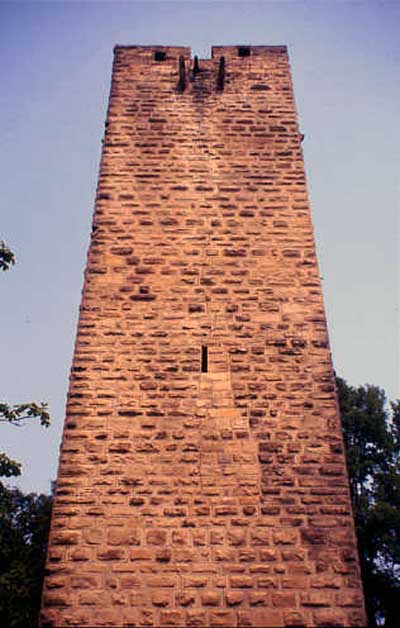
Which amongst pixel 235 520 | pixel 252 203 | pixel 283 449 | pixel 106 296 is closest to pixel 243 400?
pixel 283 449

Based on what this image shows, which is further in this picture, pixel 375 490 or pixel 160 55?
pixel 375 490

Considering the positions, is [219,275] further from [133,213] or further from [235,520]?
[235,520]

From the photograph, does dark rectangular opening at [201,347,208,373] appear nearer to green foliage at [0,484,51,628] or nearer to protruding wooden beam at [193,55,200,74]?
protruding wooden beam at [193,55,200,74]

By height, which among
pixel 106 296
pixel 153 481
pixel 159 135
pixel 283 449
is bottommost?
pixel 153 481

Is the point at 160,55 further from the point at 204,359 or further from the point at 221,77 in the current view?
the point at 204,359

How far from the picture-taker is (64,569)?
3.57 meters

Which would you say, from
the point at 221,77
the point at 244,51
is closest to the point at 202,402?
the point at 221,77

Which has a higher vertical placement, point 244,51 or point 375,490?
point 244,51

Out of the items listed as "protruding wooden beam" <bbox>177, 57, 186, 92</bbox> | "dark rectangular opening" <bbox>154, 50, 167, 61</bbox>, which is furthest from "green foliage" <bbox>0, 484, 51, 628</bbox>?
"dark rectangular opening" <bbox>154, 50, 167, 61</bbox>

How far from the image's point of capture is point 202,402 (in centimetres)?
436

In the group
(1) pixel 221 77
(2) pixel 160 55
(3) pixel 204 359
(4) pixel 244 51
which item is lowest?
(3) pixel 204 359

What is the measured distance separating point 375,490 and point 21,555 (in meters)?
11.9

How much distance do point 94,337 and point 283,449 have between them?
1.99 m

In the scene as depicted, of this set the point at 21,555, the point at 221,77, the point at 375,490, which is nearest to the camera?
the point at 221,77
